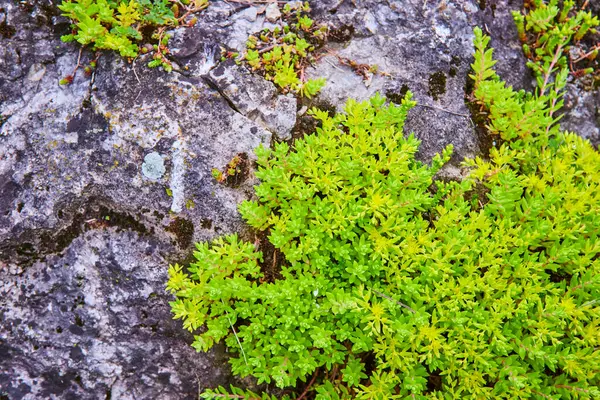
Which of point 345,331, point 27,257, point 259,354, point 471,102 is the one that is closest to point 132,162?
point 27,257

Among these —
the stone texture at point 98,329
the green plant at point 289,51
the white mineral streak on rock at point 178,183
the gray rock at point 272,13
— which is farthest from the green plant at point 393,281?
the gray rock at point 272,13

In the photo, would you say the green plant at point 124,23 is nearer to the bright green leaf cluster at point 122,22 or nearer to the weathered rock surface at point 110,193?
the bright green leaf cluster at point 122,22

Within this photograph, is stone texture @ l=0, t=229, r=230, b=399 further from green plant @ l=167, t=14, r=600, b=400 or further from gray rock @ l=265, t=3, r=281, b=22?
gray rock @ l=265, t=3, r=281, b=22

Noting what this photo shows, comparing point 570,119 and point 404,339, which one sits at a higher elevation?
point 570,119

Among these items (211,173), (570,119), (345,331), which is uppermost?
(570,119)

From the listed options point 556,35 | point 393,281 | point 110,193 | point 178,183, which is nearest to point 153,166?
point 178,183

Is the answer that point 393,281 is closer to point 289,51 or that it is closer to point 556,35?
point 289,51

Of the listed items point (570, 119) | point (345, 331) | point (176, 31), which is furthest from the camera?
point (570, 119)

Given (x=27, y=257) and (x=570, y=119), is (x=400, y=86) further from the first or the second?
(x=27, y=257)
